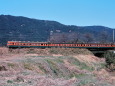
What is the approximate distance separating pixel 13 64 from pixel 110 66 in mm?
22354

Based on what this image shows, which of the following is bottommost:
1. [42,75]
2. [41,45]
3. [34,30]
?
[42,75]

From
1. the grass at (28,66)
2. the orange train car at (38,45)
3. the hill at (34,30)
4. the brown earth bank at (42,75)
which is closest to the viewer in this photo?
the brown earth bank at (42,75)

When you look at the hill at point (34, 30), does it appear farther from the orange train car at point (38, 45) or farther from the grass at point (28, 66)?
the grass at point (28, 66)

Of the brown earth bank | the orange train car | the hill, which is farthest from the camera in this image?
the hill

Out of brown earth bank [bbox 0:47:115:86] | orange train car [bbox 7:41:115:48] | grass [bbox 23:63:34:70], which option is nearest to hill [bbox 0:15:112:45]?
orange train car [bbox 7:41:115:48]

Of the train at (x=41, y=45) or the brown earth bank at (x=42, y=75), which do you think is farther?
the train at (x=41, y=45)

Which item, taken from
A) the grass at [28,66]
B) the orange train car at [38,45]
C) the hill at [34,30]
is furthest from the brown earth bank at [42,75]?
the hill at [34,30]

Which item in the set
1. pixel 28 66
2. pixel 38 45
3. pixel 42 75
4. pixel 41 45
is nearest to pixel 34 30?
pixel 41 45

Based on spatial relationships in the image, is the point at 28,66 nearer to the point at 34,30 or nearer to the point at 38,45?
the point at 38,45

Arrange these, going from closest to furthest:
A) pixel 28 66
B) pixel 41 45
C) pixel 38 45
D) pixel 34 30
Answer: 1. pixel 28 66
2. pixel 38 45
3. pixel 41 45
4. pixel 34 30

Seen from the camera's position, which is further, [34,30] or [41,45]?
[34,30]

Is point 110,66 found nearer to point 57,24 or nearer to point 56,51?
point 56,51

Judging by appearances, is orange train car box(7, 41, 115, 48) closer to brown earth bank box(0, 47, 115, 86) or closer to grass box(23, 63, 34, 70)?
brown earth bank box(0, 47, 115, 86)

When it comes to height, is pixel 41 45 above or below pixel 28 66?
above
